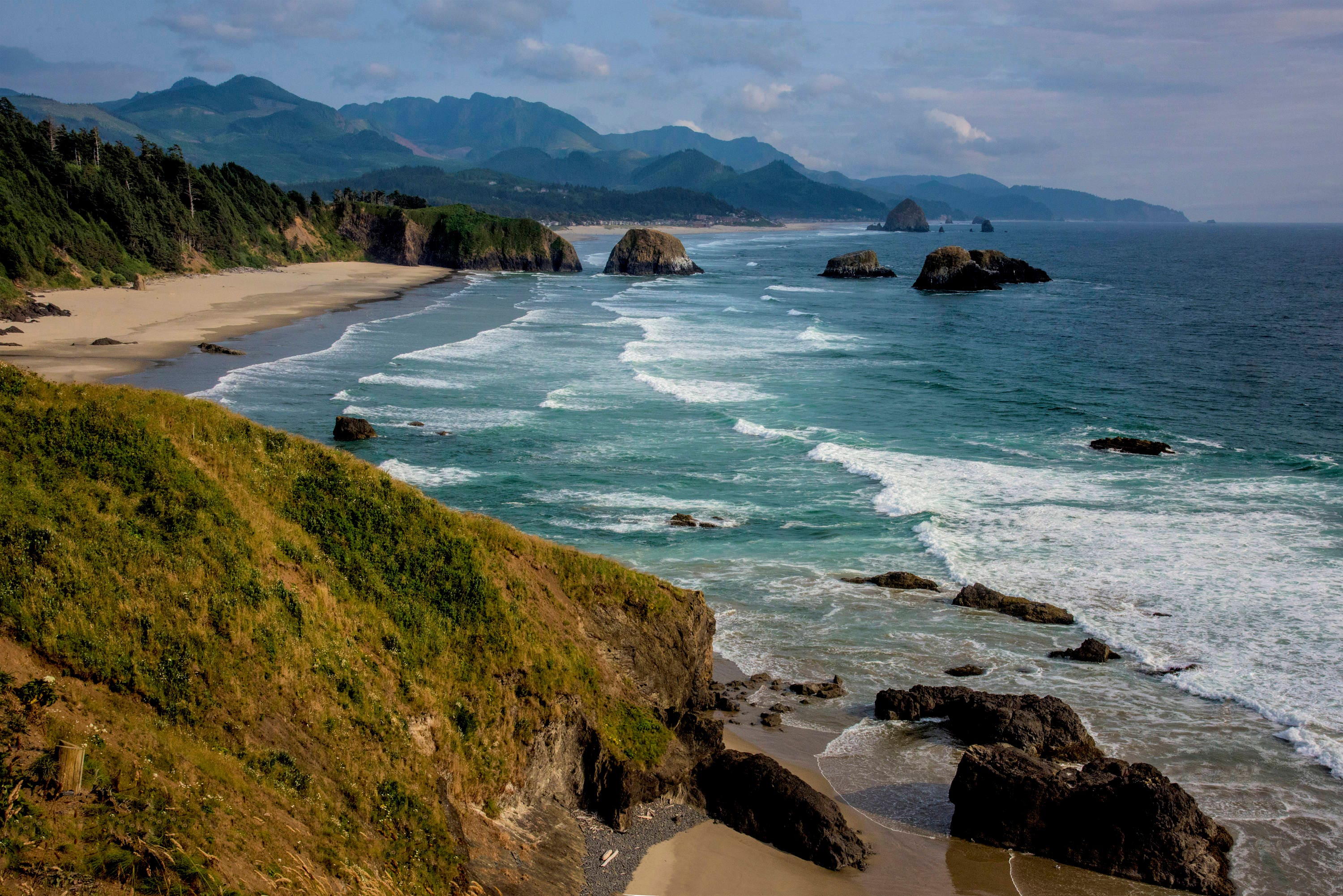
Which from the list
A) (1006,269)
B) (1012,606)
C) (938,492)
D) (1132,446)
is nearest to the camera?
(1012,606)

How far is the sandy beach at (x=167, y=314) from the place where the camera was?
42.0 metres

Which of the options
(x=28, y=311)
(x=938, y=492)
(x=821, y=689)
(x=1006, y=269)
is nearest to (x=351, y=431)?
(x=938, y=492)

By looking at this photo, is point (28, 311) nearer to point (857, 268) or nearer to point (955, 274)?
point (955, 274)

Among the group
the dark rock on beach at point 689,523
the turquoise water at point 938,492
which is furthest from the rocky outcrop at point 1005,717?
the dark rock on beach at point 689,523

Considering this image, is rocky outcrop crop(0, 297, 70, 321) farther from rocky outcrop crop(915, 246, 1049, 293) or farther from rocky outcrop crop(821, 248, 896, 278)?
rocky outcrop crop(821, 248, 896, 278)

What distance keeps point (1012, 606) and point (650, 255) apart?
101 metres

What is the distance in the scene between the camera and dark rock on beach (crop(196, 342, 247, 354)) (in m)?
47.8

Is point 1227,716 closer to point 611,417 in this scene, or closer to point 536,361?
point 611,417

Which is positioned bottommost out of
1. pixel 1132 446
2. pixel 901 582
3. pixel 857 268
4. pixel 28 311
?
pixel 901 582

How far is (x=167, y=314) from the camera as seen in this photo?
59781 millimetres

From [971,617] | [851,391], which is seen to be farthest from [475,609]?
[851,391]

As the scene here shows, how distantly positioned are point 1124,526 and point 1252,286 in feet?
306

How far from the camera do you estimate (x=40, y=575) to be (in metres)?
9.57

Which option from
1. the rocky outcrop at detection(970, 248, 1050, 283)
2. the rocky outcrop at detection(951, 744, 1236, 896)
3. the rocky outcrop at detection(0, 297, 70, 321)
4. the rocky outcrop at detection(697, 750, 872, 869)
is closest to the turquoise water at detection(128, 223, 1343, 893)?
the rocky outcrop at detection(951, 744, 1236, 896)
